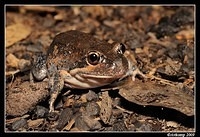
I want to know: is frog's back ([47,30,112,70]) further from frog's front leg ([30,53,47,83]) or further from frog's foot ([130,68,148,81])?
frog's foot ([130,68,148,81])

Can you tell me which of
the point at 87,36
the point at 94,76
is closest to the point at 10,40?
the point at 87,36

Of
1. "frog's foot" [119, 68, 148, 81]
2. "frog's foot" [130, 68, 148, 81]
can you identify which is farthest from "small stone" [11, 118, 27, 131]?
"frog's foot" [130, 68, 148, 81]

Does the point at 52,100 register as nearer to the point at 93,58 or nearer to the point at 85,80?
the point at 85,80

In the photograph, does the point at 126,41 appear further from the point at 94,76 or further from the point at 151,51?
the point at 94,76

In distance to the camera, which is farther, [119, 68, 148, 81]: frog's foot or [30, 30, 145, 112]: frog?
[119, 68, 148, 81]: frog's foot

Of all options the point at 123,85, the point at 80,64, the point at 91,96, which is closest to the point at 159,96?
the point at 123,85

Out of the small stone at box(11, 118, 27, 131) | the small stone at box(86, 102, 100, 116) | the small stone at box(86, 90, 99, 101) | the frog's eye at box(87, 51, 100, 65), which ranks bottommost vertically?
the small stone at box(11, 118, 27, 131)

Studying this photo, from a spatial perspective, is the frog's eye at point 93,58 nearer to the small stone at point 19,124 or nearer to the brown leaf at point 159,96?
the brown leaf at point 159,96
